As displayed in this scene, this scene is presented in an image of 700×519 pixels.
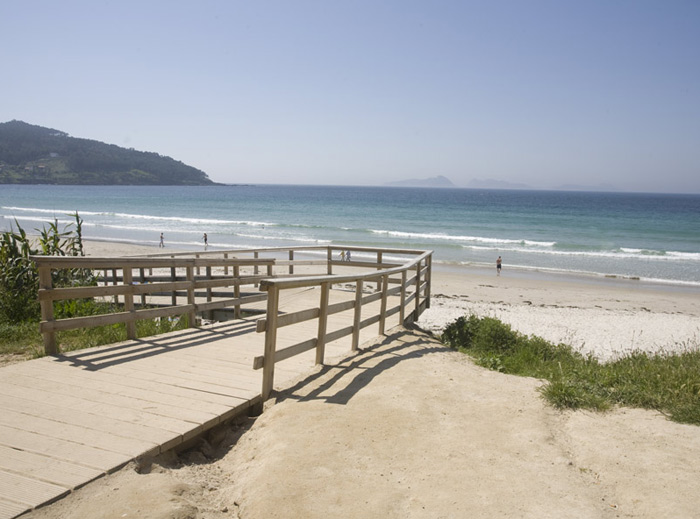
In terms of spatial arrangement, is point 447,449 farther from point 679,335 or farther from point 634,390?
point 679,335

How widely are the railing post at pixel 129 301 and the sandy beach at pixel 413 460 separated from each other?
8.43 feet

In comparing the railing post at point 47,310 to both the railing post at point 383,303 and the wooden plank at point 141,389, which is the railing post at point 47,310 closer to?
the wooden plank at point 141,389

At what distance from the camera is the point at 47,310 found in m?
5.89

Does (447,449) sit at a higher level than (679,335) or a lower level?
higher

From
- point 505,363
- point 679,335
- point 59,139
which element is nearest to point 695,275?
point 679,335

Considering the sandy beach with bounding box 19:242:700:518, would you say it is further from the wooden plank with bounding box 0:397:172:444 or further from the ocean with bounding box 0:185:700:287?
the ocean with bounding box 0:185:700:287

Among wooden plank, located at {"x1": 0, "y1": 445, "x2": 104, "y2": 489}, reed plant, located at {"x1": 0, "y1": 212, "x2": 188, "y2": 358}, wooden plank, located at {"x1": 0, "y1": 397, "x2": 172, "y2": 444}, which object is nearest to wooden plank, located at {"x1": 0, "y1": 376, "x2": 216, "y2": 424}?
wooden plank, located at {"x1": 0, "y1": 397, "x2": 172, "y2": 444}

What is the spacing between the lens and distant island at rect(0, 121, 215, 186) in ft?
516

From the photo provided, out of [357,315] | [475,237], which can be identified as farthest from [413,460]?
[475,237]

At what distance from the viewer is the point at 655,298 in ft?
69.2

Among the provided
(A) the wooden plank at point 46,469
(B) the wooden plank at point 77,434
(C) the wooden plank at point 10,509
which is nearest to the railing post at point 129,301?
(B) the wooden plank at point 77,434

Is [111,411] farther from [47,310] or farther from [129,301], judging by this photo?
[129,301]

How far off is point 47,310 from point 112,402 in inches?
80.0

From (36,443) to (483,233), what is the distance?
153 ft
